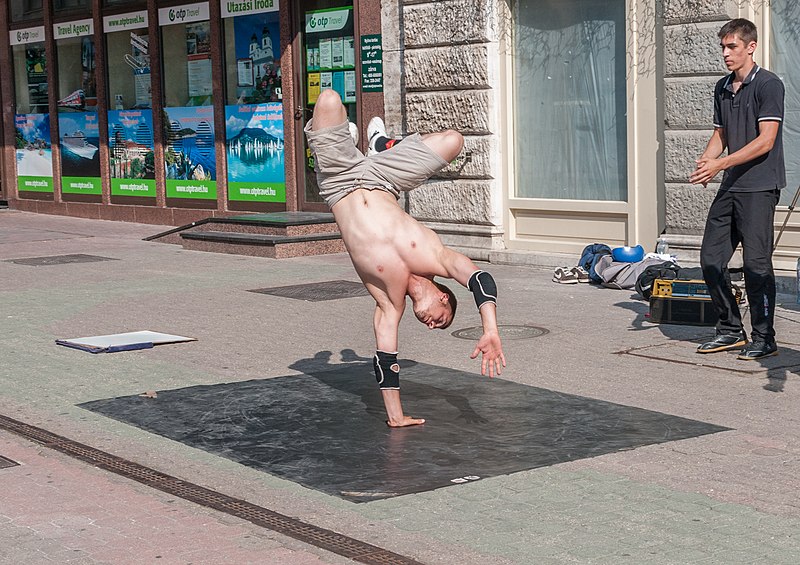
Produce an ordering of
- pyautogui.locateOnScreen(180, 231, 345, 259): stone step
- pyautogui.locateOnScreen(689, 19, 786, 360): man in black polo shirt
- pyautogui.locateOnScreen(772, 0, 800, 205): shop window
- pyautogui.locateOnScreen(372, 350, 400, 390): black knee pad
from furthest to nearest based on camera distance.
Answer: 1. pyautogui.locateOnScreen(180, 231, 345, 259): stone step
2. pyautogui.locateOnScreen(772, 0, 800, 205): shop window
3. pyautogui.locateOnScreen(689, 19, 786, 360): man in black polo shirt
4. pyautogui.locateOnScreen(372, 350, 400, 390): black knee pad


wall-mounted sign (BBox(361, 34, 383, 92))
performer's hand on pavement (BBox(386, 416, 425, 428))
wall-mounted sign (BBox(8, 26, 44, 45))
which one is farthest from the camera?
wall-mounted sign (BBox(8, 26, 44, 45))

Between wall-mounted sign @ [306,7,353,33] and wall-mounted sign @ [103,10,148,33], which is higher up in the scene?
wall-mounted sign @ [103,10,148,33]

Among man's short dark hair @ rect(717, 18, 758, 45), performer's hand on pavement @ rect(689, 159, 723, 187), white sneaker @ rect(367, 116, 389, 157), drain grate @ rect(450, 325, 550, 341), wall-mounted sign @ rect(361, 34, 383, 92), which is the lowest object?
drain grate @ rect(450, 325, 550, 341)

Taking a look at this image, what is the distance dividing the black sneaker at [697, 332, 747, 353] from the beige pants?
9.37 feet

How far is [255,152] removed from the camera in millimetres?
17984

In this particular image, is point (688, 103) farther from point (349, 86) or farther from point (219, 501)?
point (219, 501)

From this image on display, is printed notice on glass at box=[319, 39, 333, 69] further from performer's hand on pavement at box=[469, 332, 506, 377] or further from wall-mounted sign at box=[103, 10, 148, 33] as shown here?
performer's hand on pavement at box=[469, 332, 506, 377]

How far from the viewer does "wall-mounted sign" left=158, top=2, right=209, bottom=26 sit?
1872cm

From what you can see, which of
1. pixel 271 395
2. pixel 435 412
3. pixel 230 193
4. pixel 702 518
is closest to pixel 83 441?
pixel 271 395

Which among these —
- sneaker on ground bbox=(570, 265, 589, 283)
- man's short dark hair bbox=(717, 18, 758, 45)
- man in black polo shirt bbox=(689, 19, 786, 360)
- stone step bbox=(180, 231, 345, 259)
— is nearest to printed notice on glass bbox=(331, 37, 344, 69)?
stone step bbox=(180, 231, 345, 259)

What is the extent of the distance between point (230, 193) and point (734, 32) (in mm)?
11235

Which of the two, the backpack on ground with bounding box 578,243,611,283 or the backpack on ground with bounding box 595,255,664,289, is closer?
the backpack on ground with bounding box 595,255,664,289

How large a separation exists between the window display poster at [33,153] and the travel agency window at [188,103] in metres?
3.89

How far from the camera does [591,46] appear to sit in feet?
43.3
